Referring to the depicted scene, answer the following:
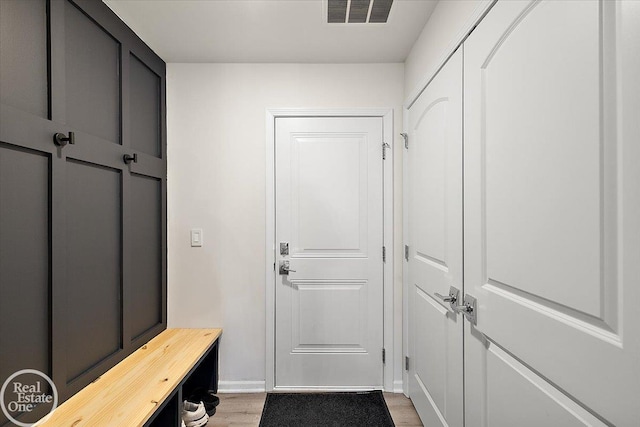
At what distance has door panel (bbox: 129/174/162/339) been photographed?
7.06 feet

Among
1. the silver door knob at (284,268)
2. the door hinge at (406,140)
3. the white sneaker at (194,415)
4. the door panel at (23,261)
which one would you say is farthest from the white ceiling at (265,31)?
the white sneaker at (194,415)

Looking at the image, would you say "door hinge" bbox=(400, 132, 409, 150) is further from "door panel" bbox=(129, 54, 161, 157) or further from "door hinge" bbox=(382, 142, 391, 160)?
"door panel" bbox=(129, 54, 161, 157)

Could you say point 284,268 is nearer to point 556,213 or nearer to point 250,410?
point 250,410

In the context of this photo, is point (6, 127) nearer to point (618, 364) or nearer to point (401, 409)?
point (618, 364)

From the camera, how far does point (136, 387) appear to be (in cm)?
168

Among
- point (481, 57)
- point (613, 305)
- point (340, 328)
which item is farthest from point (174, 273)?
point (613, 305)

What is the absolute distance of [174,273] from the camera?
8.57ft

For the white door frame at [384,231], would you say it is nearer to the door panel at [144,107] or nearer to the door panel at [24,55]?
the door panel at [144,107]

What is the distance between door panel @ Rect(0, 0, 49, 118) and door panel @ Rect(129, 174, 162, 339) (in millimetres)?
780

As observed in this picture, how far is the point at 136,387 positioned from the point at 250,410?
921 millimetres

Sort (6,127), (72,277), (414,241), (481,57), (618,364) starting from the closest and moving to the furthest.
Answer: (618,364), (6,127), (481,57), (72,277), (414,241)

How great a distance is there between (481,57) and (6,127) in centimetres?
174

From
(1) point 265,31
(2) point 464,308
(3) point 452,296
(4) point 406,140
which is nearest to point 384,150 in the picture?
(4) point 406,140

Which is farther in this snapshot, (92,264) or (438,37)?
(438,37)
